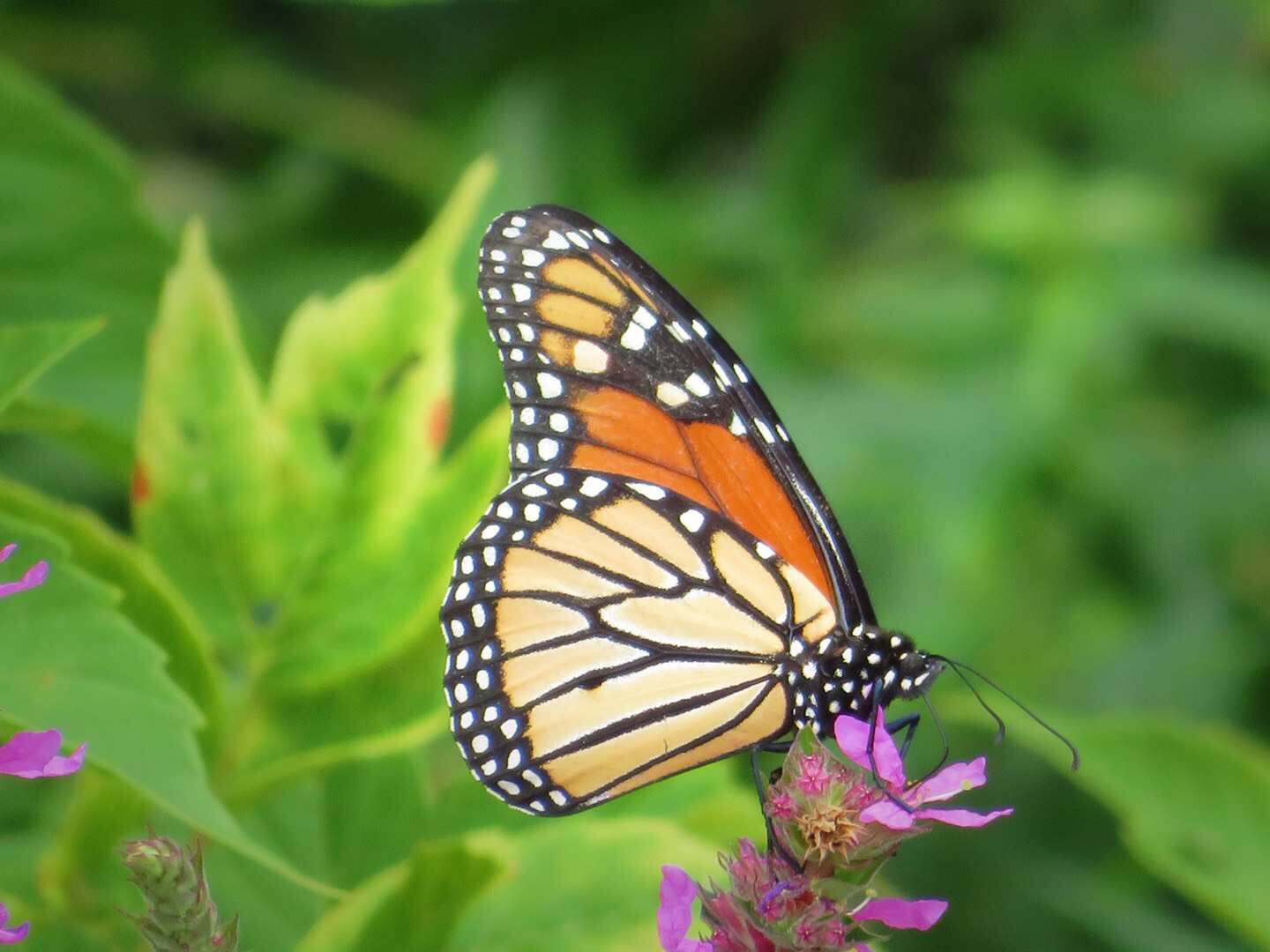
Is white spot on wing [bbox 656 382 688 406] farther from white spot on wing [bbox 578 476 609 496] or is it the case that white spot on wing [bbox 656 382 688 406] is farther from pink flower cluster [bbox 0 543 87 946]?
pink flower cluster [bbox 0 543 87 946]

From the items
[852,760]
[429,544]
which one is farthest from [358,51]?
[852,760]

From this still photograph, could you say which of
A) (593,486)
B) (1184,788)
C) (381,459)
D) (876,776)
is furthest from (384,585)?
(1184,788)

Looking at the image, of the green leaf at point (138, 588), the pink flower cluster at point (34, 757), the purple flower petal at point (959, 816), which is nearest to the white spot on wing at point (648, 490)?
the green leaf at point (138, 588)

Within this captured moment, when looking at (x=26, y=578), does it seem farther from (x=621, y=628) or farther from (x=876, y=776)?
(x=621, y=628)

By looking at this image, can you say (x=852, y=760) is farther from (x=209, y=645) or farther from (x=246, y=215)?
(x=246, y=215)

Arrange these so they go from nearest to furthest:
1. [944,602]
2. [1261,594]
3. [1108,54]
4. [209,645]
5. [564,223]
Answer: [209,645]
[564,223]
[944,602]
[1261,594]
[1108,54]

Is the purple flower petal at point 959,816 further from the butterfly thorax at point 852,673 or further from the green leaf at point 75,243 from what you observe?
the green leaf at point 75,243
